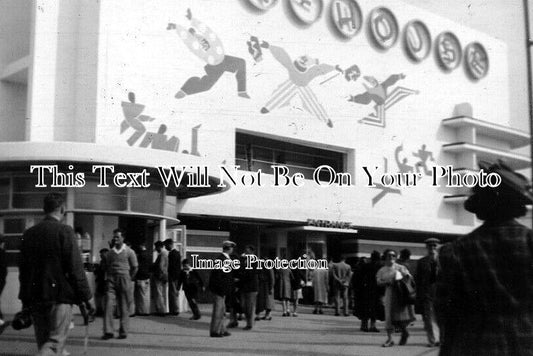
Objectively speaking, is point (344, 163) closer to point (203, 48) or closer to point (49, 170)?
point (203, 48)

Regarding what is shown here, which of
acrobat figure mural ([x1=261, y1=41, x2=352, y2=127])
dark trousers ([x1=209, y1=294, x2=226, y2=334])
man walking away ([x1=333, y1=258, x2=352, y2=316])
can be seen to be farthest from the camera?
acrobat figure mural ([x1=261, y1=41, x2=352, y2=127])

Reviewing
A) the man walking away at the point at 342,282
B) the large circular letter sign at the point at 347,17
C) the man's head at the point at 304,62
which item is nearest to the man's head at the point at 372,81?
the large circular letter sign at the point at 347,17

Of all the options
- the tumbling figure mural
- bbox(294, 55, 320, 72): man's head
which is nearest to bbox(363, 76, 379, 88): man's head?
bbox(294, 55, 320, 72): man's head

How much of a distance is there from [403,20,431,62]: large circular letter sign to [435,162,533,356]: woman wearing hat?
28.2 meters

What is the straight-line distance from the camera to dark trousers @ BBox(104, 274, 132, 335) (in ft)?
31.8

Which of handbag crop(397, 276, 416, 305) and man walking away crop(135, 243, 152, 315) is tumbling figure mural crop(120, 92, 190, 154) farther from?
A: handbag crop(397, 276, 416, 305)

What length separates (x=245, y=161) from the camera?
23859 millimetres

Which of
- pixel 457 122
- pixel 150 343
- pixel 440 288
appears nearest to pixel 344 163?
pixel 457 122

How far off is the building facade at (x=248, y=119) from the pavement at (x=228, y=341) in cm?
362

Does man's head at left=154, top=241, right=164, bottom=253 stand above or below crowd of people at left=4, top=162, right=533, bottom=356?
above

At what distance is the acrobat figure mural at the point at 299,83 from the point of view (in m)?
23.8

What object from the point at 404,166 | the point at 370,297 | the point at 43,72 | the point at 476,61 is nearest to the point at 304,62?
the point at 404,166

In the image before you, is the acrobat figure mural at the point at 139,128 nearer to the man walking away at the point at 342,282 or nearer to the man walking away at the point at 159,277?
the man walking away at the point at 159,277

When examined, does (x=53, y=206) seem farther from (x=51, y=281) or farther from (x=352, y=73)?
(x=352, y=73)
